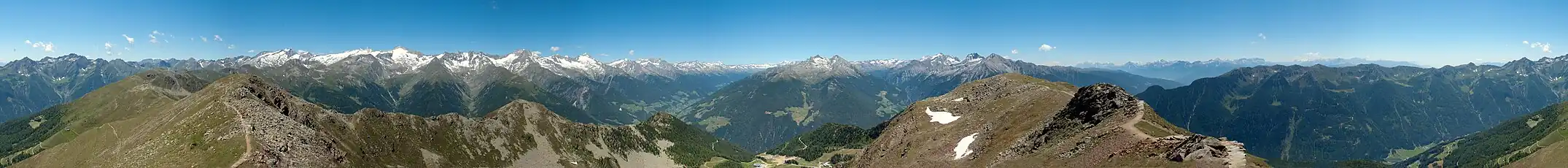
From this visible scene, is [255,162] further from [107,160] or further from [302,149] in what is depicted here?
[107,160]

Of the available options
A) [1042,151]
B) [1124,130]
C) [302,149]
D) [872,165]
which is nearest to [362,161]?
[302,149]

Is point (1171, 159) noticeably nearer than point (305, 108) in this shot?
Yes

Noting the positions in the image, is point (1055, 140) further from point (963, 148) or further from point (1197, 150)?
point (1197, 150)

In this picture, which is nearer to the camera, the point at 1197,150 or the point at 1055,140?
the point at 1197,150

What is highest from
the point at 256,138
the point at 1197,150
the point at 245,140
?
the point at 1197,150

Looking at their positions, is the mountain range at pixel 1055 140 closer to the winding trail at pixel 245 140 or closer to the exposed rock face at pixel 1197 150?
the exposed rock face at pixel 1197 150

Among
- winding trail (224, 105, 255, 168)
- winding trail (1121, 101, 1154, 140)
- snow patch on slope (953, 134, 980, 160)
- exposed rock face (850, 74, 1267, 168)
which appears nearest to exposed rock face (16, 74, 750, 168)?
winding trail (224, 105, 255, 168)

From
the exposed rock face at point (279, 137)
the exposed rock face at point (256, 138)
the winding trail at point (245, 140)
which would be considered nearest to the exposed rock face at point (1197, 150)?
the exposed rock face at point (279, 137)

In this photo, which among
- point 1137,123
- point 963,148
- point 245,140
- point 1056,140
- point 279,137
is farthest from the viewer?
point 963,148

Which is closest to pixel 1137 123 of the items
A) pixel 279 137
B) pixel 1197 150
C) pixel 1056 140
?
pixel 1056 140
